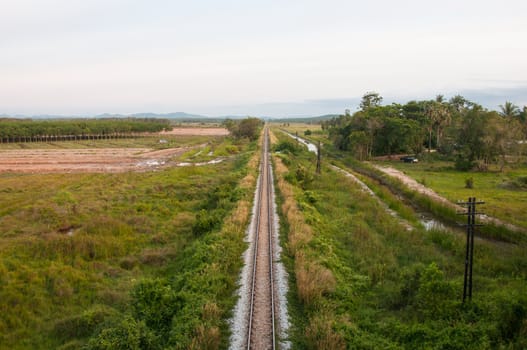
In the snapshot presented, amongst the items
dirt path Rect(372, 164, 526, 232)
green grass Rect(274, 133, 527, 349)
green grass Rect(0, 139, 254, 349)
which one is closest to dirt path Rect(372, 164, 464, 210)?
dirt path Rect(372, 164, 526, 232)

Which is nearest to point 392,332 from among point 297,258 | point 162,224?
point 297,258

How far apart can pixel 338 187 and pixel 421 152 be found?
39.1 m

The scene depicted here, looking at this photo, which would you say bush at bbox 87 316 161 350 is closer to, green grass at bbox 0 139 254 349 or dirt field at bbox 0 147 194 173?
green grass at bbox 0 139 254 349

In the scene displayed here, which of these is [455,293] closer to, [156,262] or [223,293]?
[223,293]

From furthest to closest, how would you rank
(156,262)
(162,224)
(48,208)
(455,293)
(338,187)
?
(338,187)
(48,208)
(162,224)
(156,262)
(455,293)

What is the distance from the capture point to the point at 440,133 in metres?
77.0

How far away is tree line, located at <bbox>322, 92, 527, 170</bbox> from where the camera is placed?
53.1m

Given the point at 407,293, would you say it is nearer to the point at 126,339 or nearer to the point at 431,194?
the point at 126,339

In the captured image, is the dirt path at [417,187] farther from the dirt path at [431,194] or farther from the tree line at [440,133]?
the tree line at [440,133]

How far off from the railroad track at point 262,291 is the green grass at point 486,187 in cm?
1802

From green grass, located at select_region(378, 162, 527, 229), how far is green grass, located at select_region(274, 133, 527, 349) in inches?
305

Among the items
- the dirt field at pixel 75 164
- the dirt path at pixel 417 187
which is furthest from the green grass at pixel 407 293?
the dirt field at pixel 75 164

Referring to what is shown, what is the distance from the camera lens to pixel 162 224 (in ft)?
90.5

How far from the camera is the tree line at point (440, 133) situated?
174 feet
